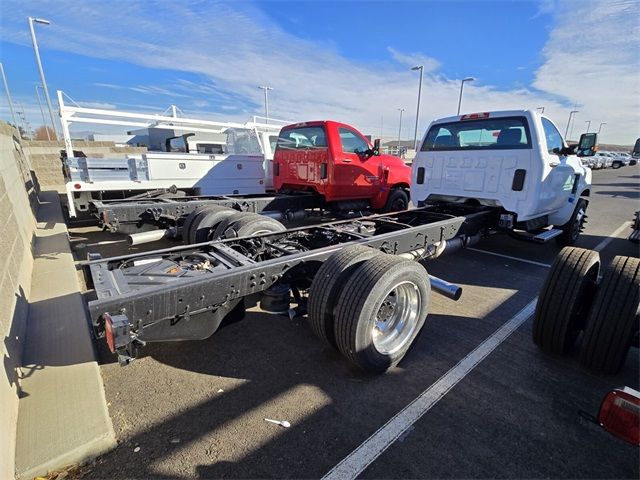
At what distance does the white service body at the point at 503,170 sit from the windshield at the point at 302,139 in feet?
6.97

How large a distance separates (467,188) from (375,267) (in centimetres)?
370

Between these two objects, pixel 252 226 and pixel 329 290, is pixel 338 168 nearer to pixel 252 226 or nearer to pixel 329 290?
pixel 252 226

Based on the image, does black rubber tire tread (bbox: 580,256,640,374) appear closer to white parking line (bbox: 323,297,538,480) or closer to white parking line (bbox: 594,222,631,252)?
white parking line (bbox: 323,297,538,480)

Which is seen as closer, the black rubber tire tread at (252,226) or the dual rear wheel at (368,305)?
the dual rear wheel at (368,305)

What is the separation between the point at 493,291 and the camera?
461cm

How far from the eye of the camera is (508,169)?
5090mm

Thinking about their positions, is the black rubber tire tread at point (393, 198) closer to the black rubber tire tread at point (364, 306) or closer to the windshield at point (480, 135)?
the windshield at point (480, 135)

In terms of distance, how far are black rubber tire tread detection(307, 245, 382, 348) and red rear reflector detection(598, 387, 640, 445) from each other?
5.55ft

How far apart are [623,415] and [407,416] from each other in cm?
119

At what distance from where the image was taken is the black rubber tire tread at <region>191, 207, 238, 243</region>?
4914 millimetres

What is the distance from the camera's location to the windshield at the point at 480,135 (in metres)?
5.03

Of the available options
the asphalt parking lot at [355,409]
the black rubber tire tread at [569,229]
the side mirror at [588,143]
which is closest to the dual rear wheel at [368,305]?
the asphalt parking lot at [355,409]

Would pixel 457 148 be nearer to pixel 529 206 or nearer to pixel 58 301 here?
pixel 529 206

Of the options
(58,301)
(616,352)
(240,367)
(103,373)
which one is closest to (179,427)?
(240,367)
